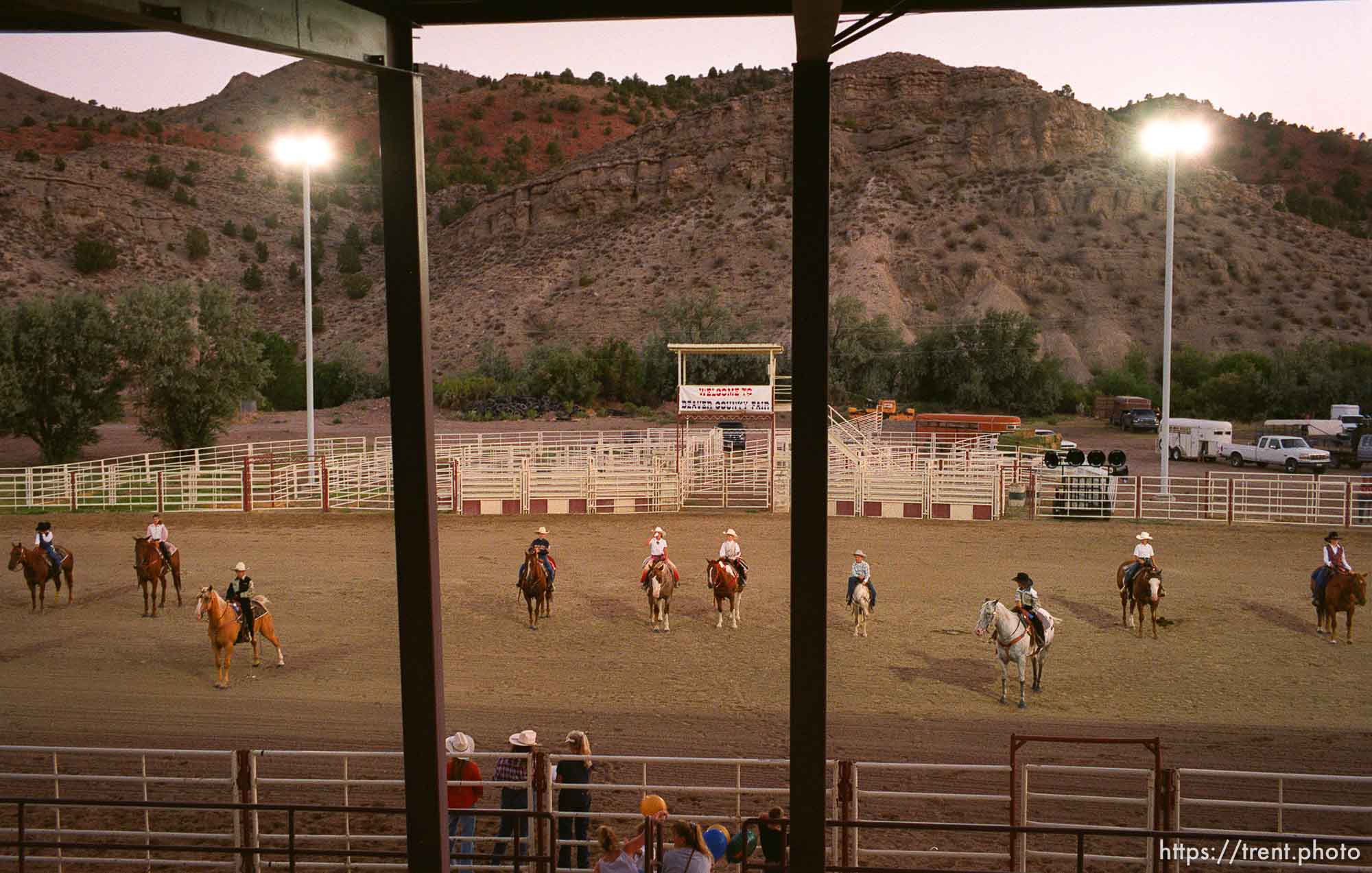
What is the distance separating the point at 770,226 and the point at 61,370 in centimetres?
6088

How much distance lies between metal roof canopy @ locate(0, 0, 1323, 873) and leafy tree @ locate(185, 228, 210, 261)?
296 ft

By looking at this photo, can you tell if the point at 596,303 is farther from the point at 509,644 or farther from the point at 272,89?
the point at 272,89

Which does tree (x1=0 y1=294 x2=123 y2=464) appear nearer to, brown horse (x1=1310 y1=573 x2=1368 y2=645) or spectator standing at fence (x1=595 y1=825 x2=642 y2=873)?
spectator standing at fence (x1=595 y1=825 x2=642 y2=873)

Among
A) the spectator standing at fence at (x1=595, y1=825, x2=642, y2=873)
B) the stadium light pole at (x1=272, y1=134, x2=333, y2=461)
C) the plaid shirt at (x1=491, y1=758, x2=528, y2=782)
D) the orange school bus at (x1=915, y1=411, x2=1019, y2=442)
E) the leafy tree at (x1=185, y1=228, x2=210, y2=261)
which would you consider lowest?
the plaid shirt at (x1=491, y1=758, x2=528, y2=782)

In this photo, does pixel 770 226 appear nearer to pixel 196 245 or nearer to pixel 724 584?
pixel 196 245

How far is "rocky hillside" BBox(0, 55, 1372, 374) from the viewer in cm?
7488

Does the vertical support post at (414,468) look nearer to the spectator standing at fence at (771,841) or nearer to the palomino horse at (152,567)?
the spectator standing at fence at (771,841)

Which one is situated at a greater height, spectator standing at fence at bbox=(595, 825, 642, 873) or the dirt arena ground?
spectator standing at fence at bbox=(595, 825, 642, 873)

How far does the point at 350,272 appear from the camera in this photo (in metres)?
94.1

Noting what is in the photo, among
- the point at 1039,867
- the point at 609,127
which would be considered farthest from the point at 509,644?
the point at 609,127

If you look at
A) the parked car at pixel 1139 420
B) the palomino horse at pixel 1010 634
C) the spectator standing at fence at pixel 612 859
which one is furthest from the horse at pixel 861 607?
the parked car at pixel 1139 420

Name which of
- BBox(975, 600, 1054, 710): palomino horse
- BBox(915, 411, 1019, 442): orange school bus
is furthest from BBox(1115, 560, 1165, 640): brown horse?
BBox(915, 411, 1019, 442): orange school bus

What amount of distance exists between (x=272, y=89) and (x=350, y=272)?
71775 millimetres

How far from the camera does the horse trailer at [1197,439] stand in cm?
4028
